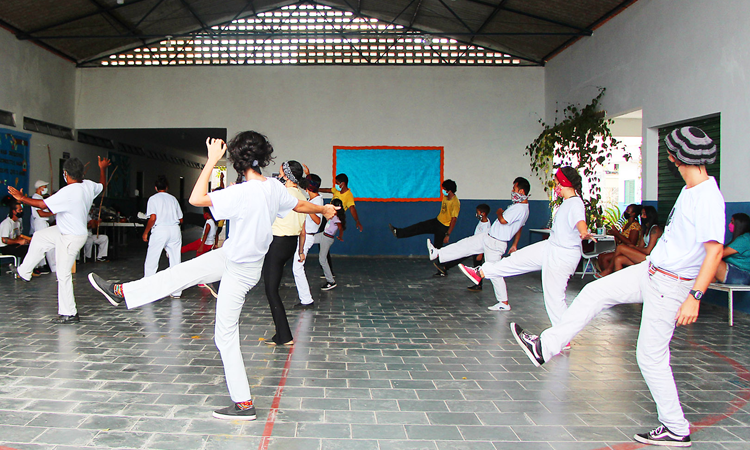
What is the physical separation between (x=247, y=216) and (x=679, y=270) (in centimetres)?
229

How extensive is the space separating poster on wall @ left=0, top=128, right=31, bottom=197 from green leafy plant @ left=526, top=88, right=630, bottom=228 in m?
10.1

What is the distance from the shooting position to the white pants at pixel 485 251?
645cm

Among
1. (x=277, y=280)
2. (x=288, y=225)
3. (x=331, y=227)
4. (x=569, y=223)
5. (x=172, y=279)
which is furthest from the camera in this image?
(x=331, y=227)

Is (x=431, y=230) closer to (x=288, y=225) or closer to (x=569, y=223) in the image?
(x=288, y=225)

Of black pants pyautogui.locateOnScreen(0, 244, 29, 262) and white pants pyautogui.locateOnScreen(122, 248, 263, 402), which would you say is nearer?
white pants pyautogui.locateOnScreen(122, 248, 263, 402)

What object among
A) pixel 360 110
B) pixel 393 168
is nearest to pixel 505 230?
pixel 393 168

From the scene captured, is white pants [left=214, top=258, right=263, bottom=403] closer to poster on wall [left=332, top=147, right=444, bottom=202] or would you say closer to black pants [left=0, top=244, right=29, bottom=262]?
black pants [left=0, top=244, right=29, bottom=262]

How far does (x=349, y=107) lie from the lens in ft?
40.9

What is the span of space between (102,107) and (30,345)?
9505 mm

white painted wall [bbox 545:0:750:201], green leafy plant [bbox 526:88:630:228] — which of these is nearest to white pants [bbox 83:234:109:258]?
green leafy plant [bbox 526:88:630:228]

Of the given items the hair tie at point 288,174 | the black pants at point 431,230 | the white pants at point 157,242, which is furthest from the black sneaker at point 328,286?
the hair tie at point 288,174

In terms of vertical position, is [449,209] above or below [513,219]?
above

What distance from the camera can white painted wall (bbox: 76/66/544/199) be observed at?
1245cm

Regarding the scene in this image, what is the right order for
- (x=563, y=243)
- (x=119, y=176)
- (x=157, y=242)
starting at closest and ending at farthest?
(x=563, y=243), (x=157, y=242), (x=119, y=176)
